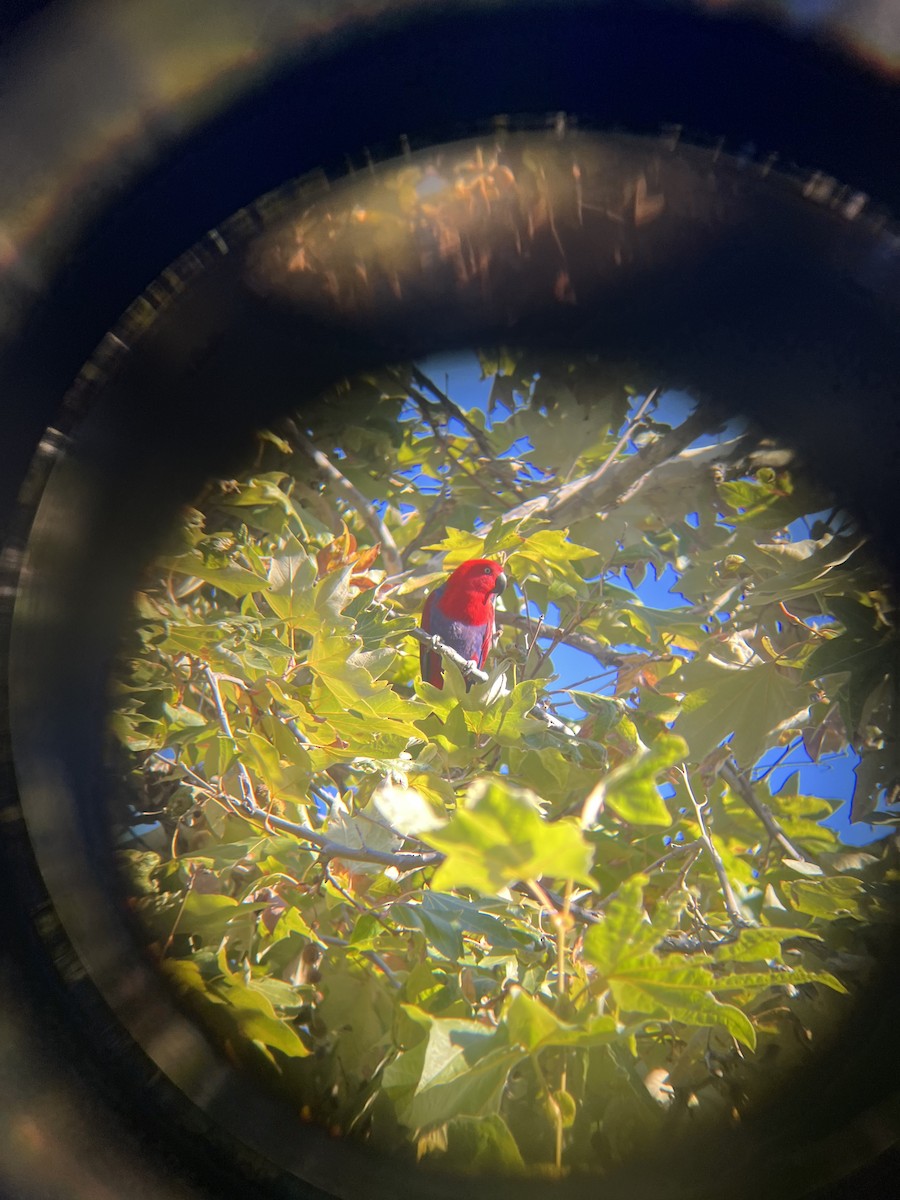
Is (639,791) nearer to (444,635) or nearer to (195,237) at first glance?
(444,635)

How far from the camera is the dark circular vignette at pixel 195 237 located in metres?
0.24

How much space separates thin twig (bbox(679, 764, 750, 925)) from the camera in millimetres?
275

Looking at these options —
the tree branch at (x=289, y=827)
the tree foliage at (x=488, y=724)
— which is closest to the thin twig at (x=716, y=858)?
the tree foliage at (x=488, y=724)

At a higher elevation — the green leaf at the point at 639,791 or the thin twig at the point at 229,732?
the thin twig at the point at 229,732

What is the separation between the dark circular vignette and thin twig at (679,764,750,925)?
7cm

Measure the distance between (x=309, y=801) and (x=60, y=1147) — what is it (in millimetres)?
126

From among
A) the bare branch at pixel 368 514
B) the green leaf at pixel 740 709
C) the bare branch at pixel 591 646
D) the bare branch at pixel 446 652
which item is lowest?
the green leaf at pixel 740 709

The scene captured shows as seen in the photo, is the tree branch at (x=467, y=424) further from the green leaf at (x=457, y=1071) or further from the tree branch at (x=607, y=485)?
the green leaf at (x=457, y=1071)

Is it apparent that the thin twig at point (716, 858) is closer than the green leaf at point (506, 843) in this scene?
No

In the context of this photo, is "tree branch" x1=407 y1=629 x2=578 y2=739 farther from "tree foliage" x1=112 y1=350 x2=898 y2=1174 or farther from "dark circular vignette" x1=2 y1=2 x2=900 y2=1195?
"dark circular vignette" x1=2 y1=2 x2=900 y2=1195

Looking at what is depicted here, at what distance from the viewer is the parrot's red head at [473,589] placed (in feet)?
0.98

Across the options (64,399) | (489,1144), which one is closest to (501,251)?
(64,399)

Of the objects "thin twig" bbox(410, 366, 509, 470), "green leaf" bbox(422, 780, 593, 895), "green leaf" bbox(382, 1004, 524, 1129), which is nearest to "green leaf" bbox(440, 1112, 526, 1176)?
"green leaf" bbox(382, 1004, 524, 1129)

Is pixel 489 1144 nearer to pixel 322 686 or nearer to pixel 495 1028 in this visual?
pixel 495 1028
